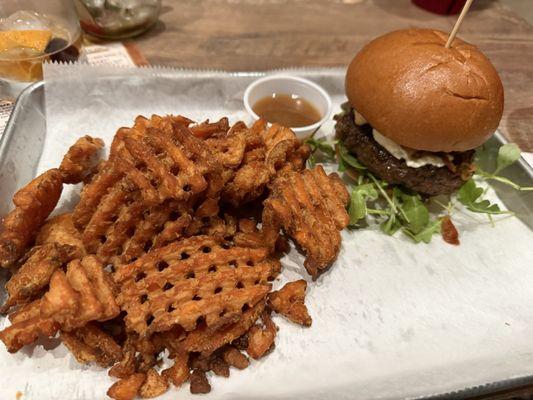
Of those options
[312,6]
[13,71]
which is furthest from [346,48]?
[13,71]

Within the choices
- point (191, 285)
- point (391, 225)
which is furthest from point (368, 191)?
point (191, 285)

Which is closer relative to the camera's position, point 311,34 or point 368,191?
point 368,191

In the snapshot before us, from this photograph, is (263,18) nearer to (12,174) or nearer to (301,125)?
(301,125)

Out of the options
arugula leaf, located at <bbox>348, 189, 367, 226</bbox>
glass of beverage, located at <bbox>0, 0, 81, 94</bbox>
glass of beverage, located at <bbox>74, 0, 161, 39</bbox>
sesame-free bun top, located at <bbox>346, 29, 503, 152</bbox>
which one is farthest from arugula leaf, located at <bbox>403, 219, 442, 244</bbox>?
glass of beverage, located at <bbox>74, 0, 161, 39</bbox>

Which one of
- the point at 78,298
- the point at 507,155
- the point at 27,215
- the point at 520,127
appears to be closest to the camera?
the point at 78,298

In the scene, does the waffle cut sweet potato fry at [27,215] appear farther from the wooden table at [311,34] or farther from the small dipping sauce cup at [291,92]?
the wooden table at [311,34]

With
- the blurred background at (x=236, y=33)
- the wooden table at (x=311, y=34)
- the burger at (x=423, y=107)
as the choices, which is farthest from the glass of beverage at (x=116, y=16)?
the burger at (x=423, y=107)

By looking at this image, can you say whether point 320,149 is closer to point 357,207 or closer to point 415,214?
point 357,207
